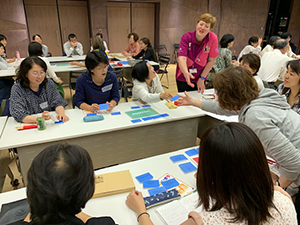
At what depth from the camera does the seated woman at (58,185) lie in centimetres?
73

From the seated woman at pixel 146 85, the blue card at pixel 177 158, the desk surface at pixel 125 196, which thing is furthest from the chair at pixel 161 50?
the desk surface at pixel 125 196

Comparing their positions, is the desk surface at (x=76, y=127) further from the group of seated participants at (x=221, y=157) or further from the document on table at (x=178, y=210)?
the document on table at (x=178, y=210)

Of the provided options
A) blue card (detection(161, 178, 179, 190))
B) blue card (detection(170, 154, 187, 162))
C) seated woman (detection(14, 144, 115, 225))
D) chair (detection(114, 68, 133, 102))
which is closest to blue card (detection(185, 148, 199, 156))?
blue card (detection(170, 154, 187, 162))

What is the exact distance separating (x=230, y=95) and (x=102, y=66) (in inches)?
59.5

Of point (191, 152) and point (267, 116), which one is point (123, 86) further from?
point (267, 116)

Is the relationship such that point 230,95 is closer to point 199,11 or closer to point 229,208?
point 229,208

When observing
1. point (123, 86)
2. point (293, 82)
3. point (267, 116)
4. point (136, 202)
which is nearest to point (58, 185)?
point (136, 202)

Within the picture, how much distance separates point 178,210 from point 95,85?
1825mm

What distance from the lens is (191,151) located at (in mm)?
1749

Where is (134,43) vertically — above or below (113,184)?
above

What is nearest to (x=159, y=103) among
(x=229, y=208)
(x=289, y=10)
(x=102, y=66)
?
(x=102, y=66)

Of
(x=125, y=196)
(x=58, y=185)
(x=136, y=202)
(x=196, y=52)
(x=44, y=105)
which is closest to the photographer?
(x=58, y=185)

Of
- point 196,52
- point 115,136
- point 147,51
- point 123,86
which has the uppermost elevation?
point 196,52

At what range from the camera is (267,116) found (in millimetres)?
1236
